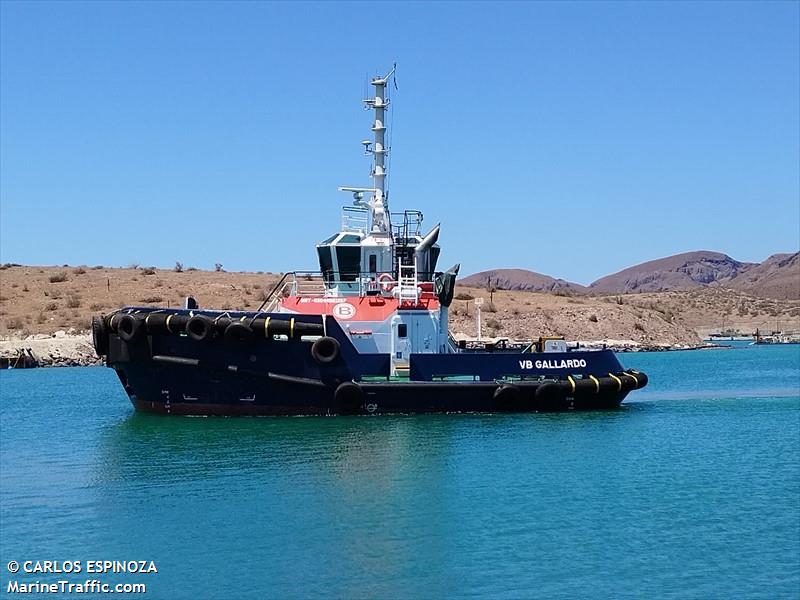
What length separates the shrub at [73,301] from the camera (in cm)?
6450

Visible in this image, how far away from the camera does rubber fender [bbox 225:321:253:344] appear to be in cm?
2362

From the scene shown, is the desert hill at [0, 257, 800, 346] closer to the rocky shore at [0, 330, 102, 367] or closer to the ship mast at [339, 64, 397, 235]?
the rocky shore at [0, 330, 102, 367]

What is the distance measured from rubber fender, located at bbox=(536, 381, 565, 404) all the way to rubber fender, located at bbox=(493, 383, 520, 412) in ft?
1.98

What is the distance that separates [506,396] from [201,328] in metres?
7.62

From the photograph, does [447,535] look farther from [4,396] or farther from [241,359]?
[4,396]

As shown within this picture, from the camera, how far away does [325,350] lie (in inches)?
947

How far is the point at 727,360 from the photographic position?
63562mm

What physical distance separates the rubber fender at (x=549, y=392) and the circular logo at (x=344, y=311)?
5013 mm

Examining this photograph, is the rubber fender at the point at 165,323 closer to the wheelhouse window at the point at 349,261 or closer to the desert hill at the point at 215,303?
the wheelhouse window at the point at 349,261

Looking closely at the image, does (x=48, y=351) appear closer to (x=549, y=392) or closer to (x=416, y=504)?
(x=549, y=392)

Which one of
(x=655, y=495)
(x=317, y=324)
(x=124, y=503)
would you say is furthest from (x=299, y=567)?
(x=317, y=324)

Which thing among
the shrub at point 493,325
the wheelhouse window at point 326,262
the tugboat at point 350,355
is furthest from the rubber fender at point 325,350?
the shrub at point 493,325

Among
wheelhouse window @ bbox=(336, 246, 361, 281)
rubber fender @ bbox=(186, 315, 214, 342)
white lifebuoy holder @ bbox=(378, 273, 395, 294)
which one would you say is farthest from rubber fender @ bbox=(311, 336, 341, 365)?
wheelhouse window @ bbox=(336, 246, 361, 281)

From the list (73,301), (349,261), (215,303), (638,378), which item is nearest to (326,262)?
(349,261)
